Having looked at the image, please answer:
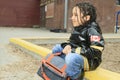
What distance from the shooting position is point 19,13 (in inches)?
874

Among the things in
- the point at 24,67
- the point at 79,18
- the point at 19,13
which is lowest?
the point at 24,67

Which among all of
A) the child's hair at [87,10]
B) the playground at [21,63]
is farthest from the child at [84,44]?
the playground at [21,63]

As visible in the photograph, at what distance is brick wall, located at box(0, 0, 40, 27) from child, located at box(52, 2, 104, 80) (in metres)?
18.4

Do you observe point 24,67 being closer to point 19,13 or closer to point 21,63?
point 21,63

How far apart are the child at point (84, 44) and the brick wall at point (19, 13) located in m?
18.4

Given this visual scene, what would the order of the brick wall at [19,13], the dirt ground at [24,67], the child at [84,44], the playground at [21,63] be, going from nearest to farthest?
the child at [84,44], the dirt ground at [24,67], the playground at [21,63], the brick wall at [19,13]

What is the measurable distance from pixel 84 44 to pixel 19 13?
746 inches

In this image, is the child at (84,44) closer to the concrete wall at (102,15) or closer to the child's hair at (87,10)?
the child's hair at (87,10)

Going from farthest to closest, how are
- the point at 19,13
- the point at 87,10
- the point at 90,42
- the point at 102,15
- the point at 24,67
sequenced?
the point at 19,13
the point at 102,15
the point at 24,67
the point at 87,10
the point at 90,42

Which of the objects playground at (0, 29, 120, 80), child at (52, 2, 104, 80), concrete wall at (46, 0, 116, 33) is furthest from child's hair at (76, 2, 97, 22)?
concrete wall at (46, 0, 116, 33)

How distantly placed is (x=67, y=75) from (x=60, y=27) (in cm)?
1435

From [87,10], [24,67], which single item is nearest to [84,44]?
[87,10]

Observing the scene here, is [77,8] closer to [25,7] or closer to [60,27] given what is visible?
[60,27]

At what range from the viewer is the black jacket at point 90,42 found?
3.43 metres
